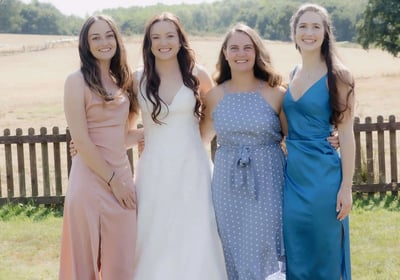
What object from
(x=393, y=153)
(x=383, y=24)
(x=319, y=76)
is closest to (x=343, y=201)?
(x=319, y=76)

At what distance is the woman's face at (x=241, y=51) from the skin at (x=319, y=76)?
364mm

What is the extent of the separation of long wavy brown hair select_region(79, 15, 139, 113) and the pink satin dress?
0.13 meters

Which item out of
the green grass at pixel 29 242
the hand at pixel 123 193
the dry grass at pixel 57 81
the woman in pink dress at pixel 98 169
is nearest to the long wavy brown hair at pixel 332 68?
the woman in pink dress at pixel 98 169

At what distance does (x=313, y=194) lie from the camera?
4891mm

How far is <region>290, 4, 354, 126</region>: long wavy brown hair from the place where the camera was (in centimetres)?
480

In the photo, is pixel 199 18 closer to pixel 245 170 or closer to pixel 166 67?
pixel 166 67

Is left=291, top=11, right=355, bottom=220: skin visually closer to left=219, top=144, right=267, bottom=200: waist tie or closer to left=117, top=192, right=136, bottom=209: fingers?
left=219, top=144, right=267, bottom=200: waist tie

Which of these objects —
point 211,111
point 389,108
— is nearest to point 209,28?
point 389,108

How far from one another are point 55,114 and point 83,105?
22382 mm

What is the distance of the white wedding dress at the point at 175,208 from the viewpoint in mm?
5293

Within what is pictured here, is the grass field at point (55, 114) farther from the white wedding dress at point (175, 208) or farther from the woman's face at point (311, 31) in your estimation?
the white wedding dress at point (175, 208)

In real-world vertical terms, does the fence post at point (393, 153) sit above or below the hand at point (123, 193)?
below

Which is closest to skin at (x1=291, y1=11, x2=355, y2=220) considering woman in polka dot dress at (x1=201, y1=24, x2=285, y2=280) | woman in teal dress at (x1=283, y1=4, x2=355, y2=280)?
woman in teal dress at (x1=283, y1=4, x2=355, y2=280)

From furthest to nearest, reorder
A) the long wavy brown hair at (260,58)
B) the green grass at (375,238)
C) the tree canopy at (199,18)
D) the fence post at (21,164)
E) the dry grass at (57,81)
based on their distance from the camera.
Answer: the tree canopy at (199,18), the dry grass at (57,81), the fence post at (21,164), the green grass at (375,238), the long wavy brown hair at (260,58)
